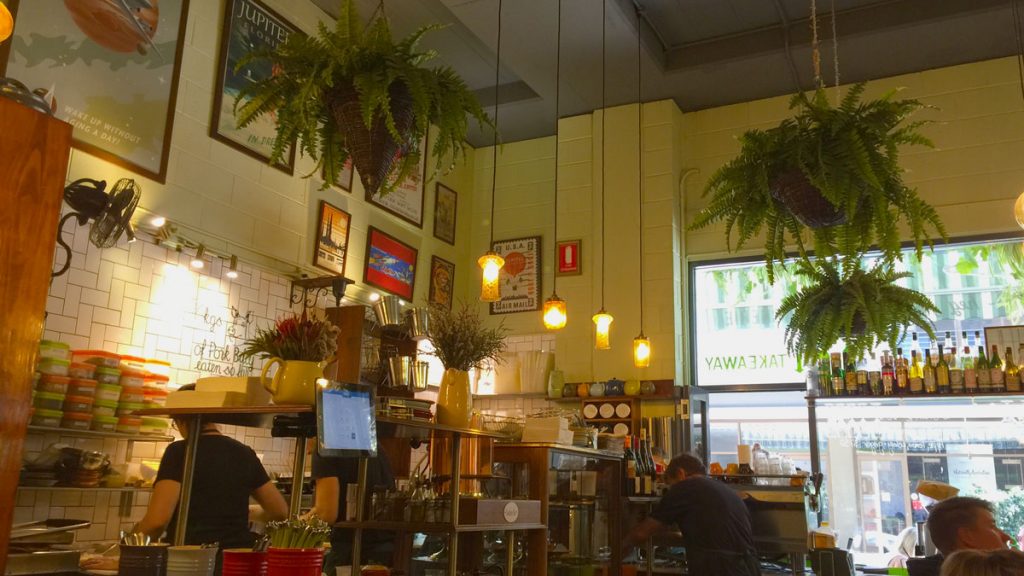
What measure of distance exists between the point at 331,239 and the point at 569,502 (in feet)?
10.5

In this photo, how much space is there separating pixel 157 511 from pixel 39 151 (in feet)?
4.68

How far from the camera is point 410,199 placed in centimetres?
806

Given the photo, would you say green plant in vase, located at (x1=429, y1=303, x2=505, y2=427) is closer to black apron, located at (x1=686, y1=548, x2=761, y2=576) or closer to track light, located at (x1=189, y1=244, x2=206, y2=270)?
black apron, located at (x1=686, y1=548, x2=761, y2=576)

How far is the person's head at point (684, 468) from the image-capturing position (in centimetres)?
546

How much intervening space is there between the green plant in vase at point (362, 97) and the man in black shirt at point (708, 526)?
2.99 meters

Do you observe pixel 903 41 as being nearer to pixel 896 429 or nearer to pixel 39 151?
pixel 896 429

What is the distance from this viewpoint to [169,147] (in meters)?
5.43

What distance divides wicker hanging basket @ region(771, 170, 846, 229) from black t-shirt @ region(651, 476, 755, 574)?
228 cm

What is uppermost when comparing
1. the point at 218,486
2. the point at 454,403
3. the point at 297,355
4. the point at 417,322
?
the point at 417,322

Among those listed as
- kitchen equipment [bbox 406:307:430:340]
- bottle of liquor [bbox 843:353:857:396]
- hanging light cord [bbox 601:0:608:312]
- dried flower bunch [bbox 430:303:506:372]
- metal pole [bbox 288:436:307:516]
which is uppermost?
hanging light cord [bbox 601:0:608:312]

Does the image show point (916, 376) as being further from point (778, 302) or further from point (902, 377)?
point (778, 302)

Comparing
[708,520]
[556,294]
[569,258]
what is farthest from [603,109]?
[708,520]

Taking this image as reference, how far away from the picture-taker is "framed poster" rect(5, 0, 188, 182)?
15.5 feet

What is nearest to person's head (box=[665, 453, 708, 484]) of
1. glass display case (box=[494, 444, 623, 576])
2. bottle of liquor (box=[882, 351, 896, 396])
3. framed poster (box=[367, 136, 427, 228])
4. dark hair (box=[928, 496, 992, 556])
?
glass display case (box=[494, 444, 623, 576])
